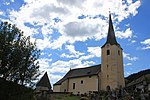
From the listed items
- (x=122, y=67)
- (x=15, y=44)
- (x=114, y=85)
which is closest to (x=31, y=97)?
(x=15, y=44)

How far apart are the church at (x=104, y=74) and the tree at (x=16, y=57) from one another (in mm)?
39801

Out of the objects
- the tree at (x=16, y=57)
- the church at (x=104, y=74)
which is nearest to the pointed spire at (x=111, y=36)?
the church at (x=104, y=74)

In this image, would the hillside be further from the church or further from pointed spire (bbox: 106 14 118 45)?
pointed spire (bbox: 106 14 118 45)

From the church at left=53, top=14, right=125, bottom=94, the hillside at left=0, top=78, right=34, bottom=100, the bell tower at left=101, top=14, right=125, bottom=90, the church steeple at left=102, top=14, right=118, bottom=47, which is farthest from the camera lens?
the church steeple at left=102, top=14, right=118, bottom=47

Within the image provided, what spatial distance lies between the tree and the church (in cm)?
3980

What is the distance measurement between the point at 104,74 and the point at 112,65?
3226 millimetres

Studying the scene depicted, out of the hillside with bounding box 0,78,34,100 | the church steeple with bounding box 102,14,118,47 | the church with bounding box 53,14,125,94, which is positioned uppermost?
the church steeple with bounding box 102,14,118,47

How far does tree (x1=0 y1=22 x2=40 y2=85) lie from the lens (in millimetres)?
19984

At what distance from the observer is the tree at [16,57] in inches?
787

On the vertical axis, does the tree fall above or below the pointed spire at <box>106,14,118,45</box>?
below

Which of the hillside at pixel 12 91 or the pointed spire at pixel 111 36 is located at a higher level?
the pointed spire at pixel 111 36

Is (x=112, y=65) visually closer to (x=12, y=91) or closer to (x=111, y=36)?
(x=111, y=36)

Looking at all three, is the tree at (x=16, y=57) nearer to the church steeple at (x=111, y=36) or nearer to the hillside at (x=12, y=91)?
the hillside at (x=12, y=91)

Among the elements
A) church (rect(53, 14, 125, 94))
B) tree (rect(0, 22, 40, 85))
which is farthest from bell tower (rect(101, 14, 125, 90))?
tree (rect(0, 22, 40, 85))
